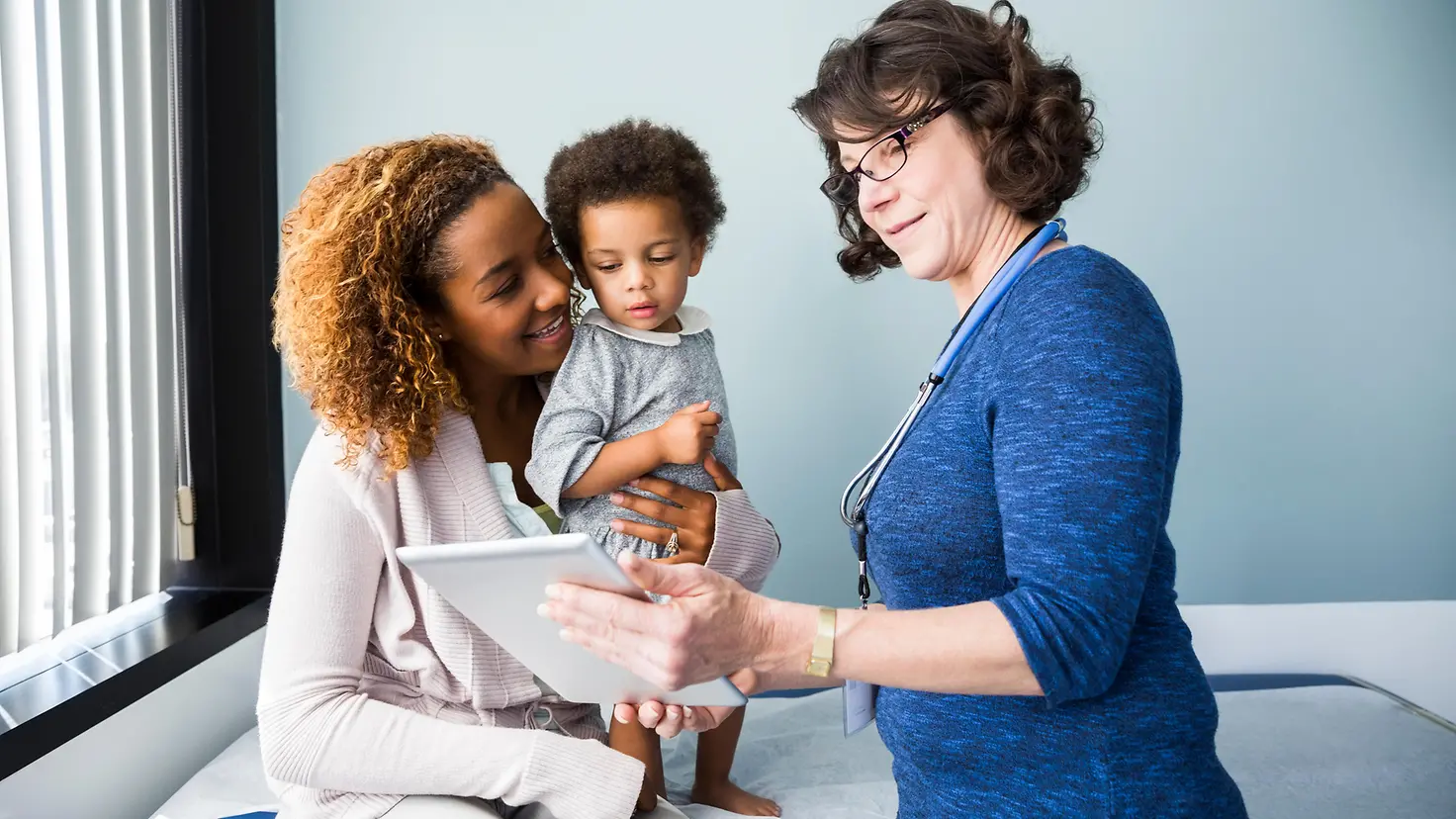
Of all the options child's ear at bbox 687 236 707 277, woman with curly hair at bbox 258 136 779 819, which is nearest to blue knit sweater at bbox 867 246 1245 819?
woman with curly hair at bbox 258 136 779 819

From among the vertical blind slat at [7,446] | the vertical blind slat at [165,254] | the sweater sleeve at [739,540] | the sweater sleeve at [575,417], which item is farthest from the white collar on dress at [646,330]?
the vertical blind slat at [165,254]

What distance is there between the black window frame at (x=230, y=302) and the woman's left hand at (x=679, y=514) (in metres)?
1.18

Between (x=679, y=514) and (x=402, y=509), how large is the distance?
44 centimetres

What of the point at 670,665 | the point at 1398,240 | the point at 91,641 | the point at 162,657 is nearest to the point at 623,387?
the point at 670,665

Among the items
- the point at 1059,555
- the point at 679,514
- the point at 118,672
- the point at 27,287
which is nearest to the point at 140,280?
the point at 27,287

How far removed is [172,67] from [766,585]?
1.88 metres

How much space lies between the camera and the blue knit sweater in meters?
0.92

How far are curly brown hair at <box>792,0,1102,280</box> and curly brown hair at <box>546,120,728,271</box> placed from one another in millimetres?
528

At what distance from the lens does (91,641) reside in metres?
2.12

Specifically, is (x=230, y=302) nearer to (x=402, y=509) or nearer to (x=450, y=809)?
(x=402, y=509)

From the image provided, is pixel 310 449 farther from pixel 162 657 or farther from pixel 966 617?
pixel 966 617

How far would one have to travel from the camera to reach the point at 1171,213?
9.04 feet

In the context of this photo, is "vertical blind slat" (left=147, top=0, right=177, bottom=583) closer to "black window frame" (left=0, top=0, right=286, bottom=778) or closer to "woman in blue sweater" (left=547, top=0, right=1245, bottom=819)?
"black window frame" (left=0, top=0, right=286, bottom=778)

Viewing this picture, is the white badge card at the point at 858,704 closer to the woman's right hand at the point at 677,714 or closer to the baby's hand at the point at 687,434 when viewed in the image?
the woman's right hand at the point at 677,714
